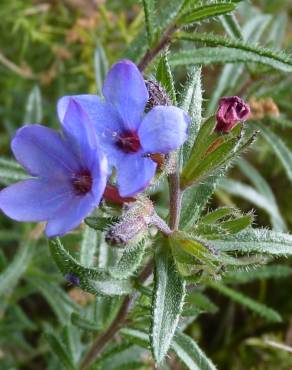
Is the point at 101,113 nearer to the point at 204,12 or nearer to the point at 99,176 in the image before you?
the point at 99,176

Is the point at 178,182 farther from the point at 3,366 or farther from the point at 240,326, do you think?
the point at 240,326

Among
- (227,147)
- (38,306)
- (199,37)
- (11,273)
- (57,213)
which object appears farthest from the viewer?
Result: (38,306)

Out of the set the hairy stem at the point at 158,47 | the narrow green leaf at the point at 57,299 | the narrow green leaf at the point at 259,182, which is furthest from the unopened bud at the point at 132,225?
the narrow green leaf at the point at 259,182

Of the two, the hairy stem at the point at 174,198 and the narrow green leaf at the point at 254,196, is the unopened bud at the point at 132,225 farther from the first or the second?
the narrow green leaf at the point at 254,196

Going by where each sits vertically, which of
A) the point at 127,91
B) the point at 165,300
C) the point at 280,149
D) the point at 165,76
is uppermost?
the point at 280,149

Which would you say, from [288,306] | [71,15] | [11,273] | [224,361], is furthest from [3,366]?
[71,15]

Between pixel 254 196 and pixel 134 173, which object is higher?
pixel 254 196

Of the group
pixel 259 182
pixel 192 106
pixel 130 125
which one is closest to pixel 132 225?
pixel 130 125

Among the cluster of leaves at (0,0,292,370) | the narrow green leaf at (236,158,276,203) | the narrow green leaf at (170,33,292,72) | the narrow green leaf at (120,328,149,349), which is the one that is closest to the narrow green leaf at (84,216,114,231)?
the cluster of leaves at (0,0,292,370)
